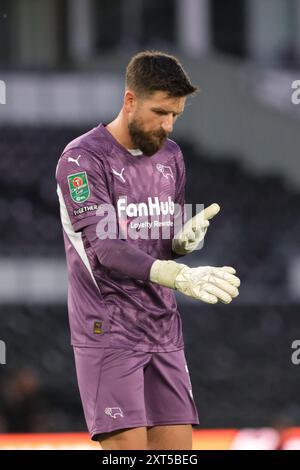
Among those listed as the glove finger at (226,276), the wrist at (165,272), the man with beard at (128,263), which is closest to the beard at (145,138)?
the man with beard at (128,263)

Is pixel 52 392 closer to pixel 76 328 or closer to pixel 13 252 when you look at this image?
pixel 13 252

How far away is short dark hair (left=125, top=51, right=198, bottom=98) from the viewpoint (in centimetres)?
488

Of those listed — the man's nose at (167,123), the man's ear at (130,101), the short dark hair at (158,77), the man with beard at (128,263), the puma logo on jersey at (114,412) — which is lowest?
the puma logo on jersey at (114,412)

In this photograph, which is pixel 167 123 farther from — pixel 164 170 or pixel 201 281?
pixel 201 281

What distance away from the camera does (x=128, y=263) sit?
476 centimetres

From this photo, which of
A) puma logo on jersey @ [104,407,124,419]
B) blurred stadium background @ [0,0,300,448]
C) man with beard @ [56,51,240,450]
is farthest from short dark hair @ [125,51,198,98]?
blurred stadium background @ [0,0,300,448]

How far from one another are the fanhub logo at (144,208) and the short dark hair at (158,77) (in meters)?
0.42

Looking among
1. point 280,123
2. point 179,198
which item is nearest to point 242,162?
point 280,123

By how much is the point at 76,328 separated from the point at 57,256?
7.55 meters

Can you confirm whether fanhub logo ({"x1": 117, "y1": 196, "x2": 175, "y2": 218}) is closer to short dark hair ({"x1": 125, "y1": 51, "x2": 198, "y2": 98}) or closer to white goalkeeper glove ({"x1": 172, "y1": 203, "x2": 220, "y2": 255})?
white goalkeeper glove ({"x1": 172, "y1": 203, "x2": 220, "y2": 255})

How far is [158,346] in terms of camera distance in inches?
197

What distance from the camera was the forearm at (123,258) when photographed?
15.5 ft

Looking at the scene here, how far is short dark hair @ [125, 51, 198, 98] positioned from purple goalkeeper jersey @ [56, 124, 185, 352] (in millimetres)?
269

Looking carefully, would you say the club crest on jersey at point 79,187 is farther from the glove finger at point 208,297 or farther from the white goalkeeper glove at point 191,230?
the glove finger at point 208,297
